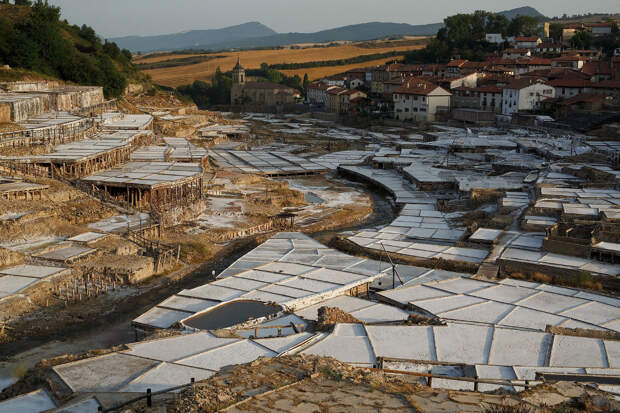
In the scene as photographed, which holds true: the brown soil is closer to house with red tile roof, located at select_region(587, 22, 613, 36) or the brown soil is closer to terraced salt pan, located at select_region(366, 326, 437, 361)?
terraced salt pan, located at select_region(366, 326, 437, 361)

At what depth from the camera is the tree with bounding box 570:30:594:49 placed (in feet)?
250

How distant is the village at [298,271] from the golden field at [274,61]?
62.9m

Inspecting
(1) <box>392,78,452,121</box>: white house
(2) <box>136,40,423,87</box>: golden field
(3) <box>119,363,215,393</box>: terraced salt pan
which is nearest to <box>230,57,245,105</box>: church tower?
(2) <box>136,40,423,87</box>: golden field

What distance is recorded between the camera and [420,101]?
57.5 meters

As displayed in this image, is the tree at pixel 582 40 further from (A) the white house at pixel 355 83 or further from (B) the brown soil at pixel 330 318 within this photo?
(B) the brown soil at pixel 330 318

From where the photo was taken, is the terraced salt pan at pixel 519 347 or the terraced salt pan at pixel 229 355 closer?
the terraced salt pan at pixel 229 355

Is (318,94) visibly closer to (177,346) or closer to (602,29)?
(602,29)

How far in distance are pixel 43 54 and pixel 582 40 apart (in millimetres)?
59062

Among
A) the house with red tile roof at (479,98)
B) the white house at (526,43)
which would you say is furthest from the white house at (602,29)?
the house with red tile roof at (479,98)

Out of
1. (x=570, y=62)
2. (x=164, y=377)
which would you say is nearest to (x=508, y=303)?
(x=164, y=377)

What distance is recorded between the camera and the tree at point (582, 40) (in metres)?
76.3

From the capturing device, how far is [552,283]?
17141mm

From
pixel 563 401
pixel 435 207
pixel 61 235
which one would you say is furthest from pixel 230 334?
pixel 435 207

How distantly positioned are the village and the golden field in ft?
206
